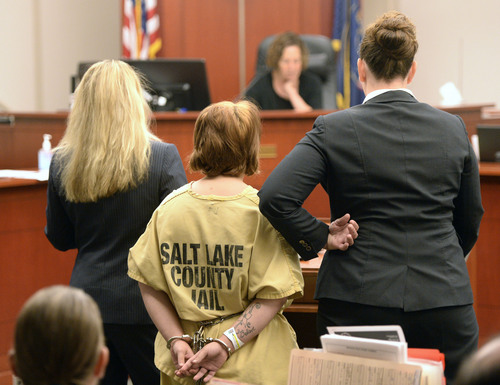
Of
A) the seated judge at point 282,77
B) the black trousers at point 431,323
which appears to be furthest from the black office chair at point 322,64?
the black trousers at point 431,323

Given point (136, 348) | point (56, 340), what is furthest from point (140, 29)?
point (56, 340)

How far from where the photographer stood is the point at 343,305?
1.90 meters

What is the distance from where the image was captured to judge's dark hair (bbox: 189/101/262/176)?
193cm

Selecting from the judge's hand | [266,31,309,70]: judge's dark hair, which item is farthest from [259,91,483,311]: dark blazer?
[266,31,309,70]: judge's dark hair

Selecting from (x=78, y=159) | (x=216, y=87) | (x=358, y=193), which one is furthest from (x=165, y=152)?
(x=216, y=87)

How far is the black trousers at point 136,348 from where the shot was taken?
2293mm

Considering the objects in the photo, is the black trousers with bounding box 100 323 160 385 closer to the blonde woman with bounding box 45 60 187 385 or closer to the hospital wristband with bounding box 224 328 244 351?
the blonde woman with bounding box 45 60 187 385

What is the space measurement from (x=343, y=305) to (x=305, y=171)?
0.36m

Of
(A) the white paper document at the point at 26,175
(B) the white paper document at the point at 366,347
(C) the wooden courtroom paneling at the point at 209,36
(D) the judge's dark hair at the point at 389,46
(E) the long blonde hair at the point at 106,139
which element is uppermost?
(C) the wooden courtroom paneling at the point at 209,36

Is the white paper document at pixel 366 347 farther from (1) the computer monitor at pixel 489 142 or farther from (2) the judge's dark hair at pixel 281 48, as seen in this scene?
(2) the judge's dark hair at pixel 281 48

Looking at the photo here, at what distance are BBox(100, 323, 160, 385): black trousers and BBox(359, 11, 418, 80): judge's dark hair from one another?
1.05 metres

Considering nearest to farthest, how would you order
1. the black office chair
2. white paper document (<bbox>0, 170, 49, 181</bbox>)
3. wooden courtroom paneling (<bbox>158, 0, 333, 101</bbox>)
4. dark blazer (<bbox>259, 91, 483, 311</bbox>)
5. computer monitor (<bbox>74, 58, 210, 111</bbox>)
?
dark blazer (<bbox>259, 91, 483, 311</bbox>) → white paper document (<bbox>0, 170, 49, 181</bbox>) → computer monitor (<bbox>74, 58, 210, 111</bbox>) → the black office chair → wooden courtroom paneling (<bbox>158, 0, 333, 101</bbox>)

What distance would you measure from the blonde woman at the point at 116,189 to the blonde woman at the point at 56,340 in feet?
3.15

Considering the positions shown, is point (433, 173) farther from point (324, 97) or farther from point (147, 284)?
point (324, 97)
